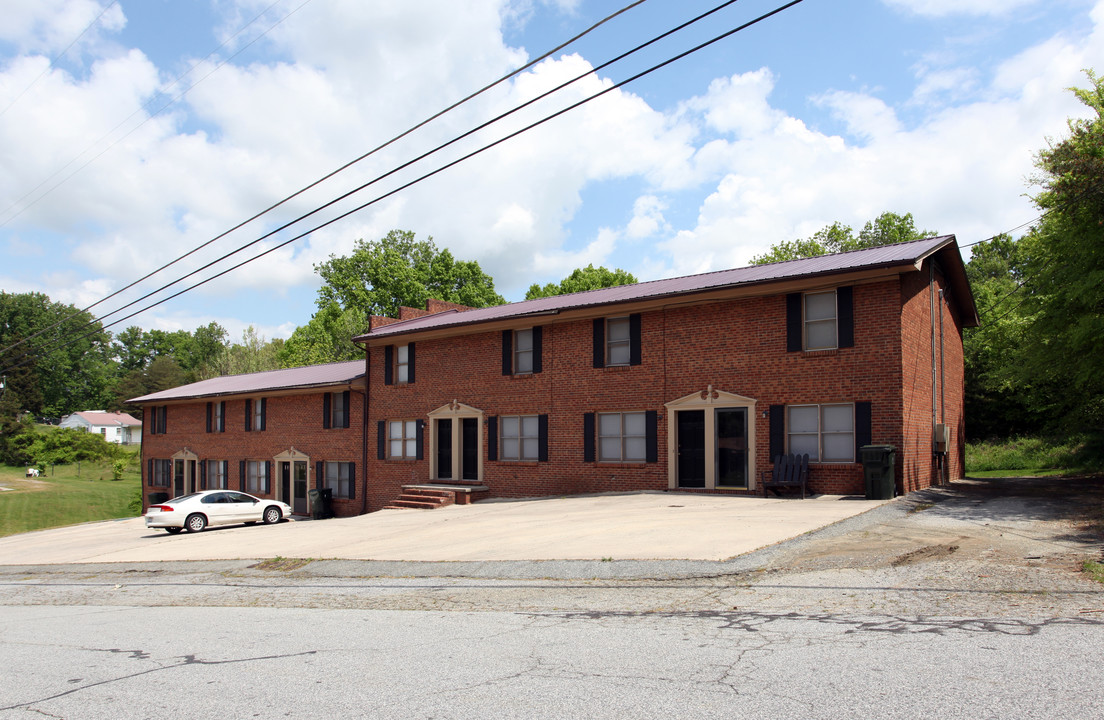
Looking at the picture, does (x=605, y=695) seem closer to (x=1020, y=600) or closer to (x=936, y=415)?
(x=1020, y=600)

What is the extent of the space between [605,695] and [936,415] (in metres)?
19.3

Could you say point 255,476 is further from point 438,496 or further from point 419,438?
point 438,496

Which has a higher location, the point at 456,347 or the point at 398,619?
the point at 456,347

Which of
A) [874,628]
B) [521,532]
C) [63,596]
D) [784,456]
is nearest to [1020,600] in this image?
[874,628]

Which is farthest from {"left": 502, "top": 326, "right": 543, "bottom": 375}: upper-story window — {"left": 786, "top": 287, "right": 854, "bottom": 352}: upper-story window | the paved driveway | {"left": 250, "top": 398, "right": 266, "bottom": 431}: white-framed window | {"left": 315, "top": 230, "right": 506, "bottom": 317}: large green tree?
{"left": 315, "top": 230, "right": 506, "bottom": 317}: large green tree

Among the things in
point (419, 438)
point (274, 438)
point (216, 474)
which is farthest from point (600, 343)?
point (216, 474)

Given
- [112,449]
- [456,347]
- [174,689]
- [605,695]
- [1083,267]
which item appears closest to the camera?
[605,695]

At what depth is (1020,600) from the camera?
7855mm

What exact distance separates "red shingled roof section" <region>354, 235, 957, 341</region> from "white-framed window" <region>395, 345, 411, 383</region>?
2.53 feet

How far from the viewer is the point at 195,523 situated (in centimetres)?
2569

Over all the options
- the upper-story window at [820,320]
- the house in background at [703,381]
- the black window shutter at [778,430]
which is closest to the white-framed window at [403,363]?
the house in background at [703,381]

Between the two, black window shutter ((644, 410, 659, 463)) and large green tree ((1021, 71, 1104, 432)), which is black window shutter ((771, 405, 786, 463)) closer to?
black window shutter ((644, 410, 659, 463))

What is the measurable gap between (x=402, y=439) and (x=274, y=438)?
29.6 feet

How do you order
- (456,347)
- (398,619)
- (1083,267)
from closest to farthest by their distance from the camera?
(398,619) < (1083,267) < (456,347)
